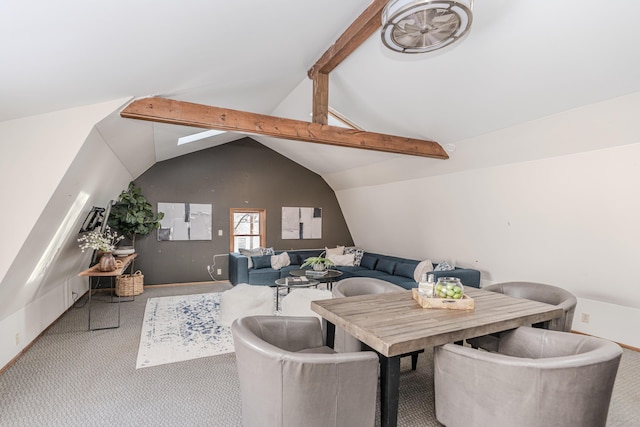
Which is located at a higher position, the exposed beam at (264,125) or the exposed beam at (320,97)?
the exposed beam at (320,97)

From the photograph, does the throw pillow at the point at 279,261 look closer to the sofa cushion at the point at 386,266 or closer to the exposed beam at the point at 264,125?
the sofa cushion at the point at 386,266

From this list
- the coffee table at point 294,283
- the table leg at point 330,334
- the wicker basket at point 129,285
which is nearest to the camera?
the table leg at point 330,334

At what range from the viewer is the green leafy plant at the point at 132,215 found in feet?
17.6

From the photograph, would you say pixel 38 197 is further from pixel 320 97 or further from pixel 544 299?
pixel 544 299

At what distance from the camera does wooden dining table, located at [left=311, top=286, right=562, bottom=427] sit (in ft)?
5.64

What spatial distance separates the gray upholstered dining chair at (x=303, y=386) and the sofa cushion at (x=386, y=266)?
4.35m

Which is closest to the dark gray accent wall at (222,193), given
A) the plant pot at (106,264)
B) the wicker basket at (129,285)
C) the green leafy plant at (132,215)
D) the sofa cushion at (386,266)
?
the green leafy plant at (132,215)

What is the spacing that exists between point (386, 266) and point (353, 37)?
4.33 metres

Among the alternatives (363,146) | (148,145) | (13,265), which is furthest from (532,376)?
(148,145)

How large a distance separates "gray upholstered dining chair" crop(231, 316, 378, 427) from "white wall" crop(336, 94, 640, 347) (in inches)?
121

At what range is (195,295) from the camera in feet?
18.1

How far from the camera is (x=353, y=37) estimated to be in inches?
110

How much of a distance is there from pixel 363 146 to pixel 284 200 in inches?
144

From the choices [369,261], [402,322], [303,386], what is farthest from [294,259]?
[303,386]
